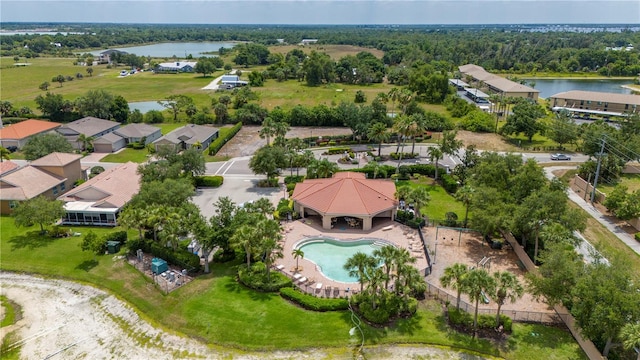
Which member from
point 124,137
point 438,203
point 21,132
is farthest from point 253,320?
point 21,132

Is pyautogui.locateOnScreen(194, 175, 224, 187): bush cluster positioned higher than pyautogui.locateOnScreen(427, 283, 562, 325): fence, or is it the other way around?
pyautogui.locateOnScreen(194, 175, 224, 187): bush cluster

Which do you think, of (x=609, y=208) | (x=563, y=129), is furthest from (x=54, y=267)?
(x=563, y=129)

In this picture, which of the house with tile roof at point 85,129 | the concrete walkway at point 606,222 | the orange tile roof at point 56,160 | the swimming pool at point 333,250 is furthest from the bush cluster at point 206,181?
the concrete walkway at point 606,222

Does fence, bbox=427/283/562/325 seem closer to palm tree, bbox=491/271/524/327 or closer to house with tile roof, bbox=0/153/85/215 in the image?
palm tree, bbox=491/271/524/327

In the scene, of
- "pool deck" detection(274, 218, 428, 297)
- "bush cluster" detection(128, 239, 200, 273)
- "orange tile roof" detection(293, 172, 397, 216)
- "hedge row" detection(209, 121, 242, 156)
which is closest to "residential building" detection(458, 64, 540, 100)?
"hedge row" detection(209, 121, 242, 156)

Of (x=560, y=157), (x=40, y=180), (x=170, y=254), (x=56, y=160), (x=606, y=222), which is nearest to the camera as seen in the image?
(x=170, y=254)

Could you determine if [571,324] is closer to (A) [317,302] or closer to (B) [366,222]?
(A) [317,302]

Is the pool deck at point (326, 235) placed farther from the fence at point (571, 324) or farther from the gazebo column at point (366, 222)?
the fence at point (571, 324)
